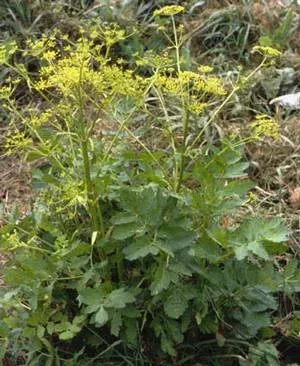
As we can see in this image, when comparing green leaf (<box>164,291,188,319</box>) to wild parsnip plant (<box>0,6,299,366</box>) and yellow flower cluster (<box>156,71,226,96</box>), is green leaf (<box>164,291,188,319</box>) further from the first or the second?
yellow flower cluster (<box>156,71,226,96</box>)

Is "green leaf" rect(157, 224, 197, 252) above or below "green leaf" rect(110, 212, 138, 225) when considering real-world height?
below

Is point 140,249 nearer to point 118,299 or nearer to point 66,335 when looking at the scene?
point 118,299

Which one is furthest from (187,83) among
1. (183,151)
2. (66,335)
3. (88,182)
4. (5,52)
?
(66,335)

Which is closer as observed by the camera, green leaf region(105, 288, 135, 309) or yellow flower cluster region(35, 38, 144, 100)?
yellow flower cluster region(35, 38, 144, 100)

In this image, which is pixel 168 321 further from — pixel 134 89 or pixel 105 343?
pixel 134 89

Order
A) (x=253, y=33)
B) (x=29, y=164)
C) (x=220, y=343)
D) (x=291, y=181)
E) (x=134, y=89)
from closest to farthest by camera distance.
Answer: (x=134, y=89), (x=220, y=343), (x=291, y=181), (x=29, y=164), (x=253, y=33)

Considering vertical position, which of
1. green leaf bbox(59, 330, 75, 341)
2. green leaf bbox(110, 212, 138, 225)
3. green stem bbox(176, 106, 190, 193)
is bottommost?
green leaf bbox(59, 330, 75, 341)

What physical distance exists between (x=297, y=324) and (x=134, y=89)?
88 cm

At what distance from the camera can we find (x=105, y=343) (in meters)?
2.66

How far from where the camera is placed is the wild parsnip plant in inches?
94.6

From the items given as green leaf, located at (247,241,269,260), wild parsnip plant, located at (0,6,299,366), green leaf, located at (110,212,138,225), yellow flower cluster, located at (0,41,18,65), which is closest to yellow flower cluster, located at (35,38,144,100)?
wild parsnip plant, located at (0,6,299,366)

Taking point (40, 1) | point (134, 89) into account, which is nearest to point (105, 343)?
point (134, 89)

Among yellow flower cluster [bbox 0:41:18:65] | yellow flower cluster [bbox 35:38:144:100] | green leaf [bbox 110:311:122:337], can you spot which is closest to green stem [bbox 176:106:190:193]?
yellow flower cluster [bbox 35:38:144:100]

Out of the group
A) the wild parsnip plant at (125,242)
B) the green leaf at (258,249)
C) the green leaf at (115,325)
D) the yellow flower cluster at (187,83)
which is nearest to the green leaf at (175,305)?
the wild parsnip plant at (125,242)
